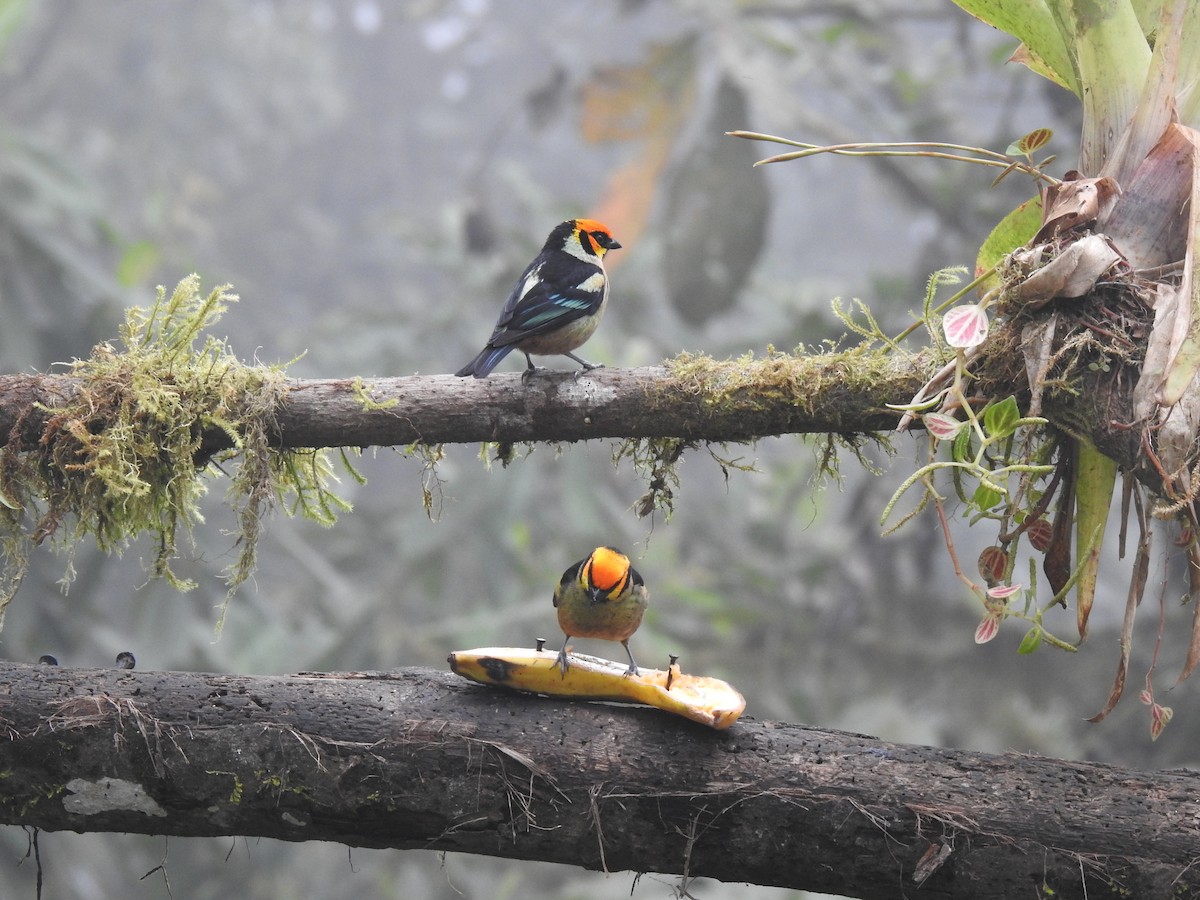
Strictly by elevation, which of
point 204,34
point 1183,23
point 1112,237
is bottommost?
point 1112,237

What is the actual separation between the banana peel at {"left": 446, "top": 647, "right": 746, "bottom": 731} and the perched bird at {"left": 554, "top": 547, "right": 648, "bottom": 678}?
14 cm

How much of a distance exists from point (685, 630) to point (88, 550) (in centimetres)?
521

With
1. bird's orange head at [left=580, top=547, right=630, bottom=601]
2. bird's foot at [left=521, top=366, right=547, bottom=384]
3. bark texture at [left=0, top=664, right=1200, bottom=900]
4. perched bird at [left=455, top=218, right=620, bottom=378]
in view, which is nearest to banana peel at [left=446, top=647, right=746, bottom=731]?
bark texture at [left=0, top=664, right=1200, bottom=900]

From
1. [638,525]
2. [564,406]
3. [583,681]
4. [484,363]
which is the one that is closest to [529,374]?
[564,406]

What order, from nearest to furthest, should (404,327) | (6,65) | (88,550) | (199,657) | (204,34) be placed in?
1. (199,657)
2. (88,550)
3. (404,327)
4. (6,65)
5. (204,34)

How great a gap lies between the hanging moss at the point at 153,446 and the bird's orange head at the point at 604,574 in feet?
2.83

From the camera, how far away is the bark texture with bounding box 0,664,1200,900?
7.48 ft

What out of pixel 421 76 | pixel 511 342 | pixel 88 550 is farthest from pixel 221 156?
pixel 511 342

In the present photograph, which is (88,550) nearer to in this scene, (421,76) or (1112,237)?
(1112,237)

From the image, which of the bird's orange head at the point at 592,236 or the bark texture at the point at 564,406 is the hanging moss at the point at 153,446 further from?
the bird's orange head at the point at 592,236

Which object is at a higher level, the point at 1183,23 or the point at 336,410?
the point at 1183,23

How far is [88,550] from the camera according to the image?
9312 mm

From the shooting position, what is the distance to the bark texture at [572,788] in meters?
2.28

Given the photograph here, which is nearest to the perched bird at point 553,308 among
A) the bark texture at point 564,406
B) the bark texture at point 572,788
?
the bark texture at point 564,406
